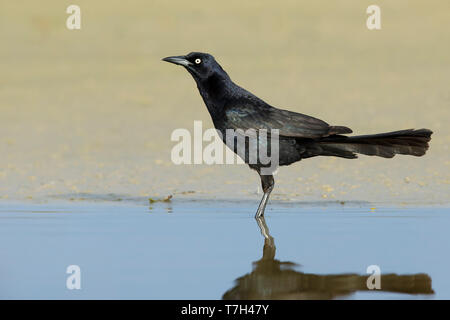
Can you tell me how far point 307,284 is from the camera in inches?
216

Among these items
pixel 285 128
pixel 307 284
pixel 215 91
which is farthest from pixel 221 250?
pixel 215 91

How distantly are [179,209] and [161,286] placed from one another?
3.06 metres

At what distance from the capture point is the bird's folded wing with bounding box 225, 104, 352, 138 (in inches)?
312

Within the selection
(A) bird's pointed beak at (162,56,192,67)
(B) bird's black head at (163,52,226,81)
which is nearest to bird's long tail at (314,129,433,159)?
(B) bird's black head at (163,52,226,81)

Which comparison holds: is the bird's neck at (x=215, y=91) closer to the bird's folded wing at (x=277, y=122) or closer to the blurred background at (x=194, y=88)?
the bird's folded wing at (x=277, y=122)

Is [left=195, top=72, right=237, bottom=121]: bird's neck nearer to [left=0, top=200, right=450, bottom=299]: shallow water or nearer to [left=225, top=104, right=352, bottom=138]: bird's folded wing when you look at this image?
[left=225, top=104, right=352, bottom=138]: bird's folded wing

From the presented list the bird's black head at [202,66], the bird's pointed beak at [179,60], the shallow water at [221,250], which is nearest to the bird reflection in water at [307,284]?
the shallow water at [221,250]

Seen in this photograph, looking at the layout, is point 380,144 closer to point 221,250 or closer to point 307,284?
point 221,250

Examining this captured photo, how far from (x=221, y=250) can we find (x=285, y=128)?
190 cm

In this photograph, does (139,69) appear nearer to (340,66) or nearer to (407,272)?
(340,66)

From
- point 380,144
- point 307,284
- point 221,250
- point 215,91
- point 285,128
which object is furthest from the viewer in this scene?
point 215,91

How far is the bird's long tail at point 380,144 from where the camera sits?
7.59 meters

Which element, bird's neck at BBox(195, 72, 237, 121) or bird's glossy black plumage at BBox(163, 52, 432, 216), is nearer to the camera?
bird's glossy black plumage at BBox(163, 52, 432, 216)

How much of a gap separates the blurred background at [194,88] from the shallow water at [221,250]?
39.0 inches
